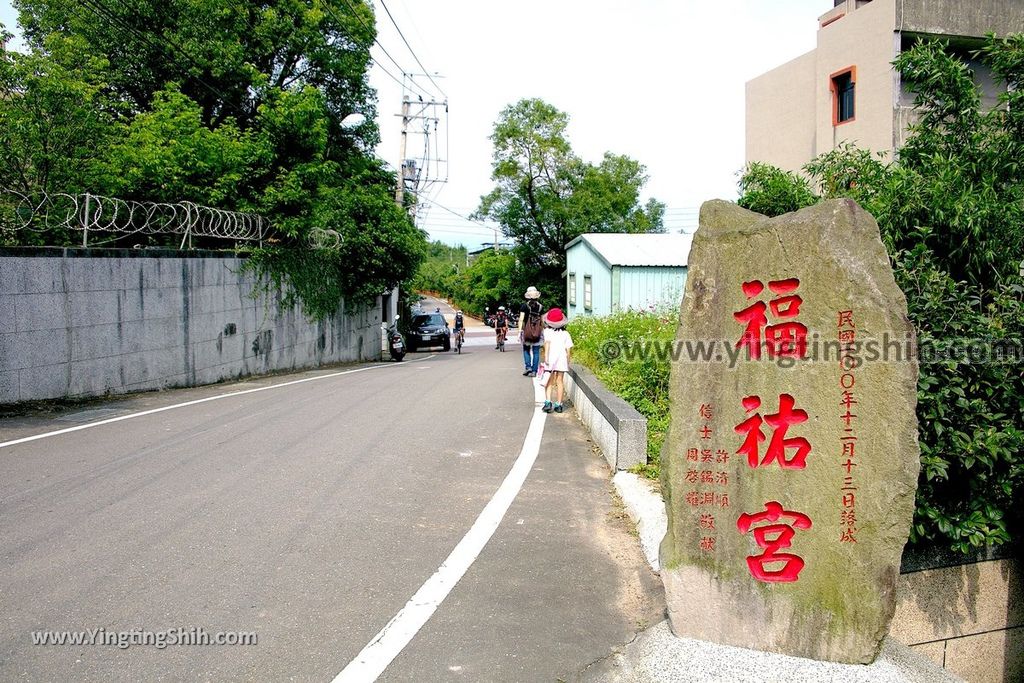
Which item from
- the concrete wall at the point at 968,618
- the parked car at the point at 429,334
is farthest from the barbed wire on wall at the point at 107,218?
the parked car at the point at 429,334

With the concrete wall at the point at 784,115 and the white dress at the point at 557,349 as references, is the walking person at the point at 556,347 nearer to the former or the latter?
the white dress at the point at 557,349

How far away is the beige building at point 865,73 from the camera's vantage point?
17688mm

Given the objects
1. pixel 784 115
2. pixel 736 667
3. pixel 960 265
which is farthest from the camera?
pixel 784 115

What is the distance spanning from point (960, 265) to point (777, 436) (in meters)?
3.08

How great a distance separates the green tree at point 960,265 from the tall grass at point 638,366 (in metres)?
2.43

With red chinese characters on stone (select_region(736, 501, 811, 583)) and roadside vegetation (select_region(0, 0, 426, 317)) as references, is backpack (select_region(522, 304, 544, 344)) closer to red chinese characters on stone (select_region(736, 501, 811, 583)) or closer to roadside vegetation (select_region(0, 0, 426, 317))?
roadside vegetation (select_region(0, 0, 426, 317))

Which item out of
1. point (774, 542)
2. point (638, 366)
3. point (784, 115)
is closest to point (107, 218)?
point (638, 366)

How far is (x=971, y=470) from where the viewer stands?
17.6 feet

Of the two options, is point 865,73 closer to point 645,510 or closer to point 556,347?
point 556,347

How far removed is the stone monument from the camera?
4102 millimetres

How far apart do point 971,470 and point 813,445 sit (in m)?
1.93

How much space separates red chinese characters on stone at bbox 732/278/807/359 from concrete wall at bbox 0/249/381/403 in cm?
1049

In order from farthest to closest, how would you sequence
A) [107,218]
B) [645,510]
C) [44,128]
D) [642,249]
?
[642,249], [107,218], [44,128], [645,510]

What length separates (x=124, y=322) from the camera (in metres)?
13.3
